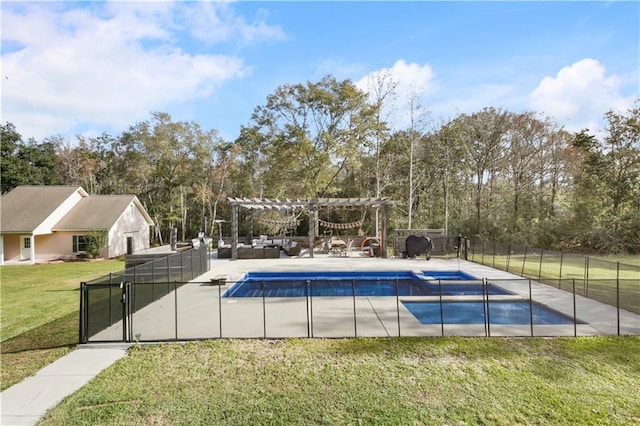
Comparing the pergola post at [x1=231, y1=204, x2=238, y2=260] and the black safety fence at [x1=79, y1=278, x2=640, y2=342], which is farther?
the pergola post at [x1=231, y1=204, x2=238, y2=260]

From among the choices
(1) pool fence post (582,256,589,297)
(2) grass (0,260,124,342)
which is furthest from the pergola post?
(1) pool fence post (582,256,589,297)

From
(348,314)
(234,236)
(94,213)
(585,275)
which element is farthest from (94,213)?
(585,275)

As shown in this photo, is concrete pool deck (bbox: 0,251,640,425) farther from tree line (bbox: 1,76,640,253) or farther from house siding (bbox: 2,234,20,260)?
house siding (bbox: 2,234,20,260)

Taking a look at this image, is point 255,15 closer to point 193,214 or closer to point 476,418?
point 476,418

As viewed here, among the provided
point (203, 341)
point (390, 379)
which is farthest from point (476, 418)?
point (203, 341)

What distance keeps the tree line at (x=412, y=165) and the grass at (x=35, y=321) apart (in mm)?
8980

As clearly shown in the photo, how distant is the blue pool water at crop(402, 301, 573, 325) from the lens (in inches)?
252

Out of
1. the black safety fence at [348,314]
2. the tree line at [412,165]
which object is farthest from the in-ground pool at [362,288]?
the tree line at [412,165]

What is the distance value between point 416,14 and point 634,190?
50.9ft

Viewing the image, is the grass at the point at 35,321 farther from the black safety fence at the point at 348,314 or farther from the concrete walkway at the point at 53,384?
the black safety fence at the point at 348,314

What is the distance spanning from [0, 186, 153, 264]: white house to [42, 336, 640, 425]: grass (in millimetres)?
18181

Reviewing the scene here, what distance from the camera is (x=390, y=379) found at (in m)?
4.21

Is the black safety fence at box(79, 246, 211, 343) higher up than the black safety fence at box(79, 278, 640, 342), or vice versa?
the black safety fence at box(79, 246, 211, 343)

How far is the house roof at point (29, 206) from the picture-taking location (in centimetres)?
1844
